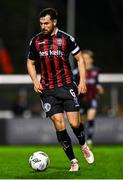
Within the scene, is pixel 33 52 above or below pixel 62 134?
above

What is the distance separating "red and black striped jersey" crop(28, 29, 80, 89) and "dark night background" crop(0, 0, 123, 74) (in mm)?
18422

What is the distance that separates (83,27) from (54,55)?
19.7 metres

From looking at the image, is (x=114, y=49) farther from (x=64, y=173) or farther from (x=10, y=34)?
(x=64, y=173)

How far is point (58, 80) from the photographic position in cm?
1150

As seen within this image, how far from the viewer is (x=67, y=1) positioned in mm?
30641

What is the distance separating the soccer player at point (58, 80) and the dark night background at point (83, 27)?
725 inches

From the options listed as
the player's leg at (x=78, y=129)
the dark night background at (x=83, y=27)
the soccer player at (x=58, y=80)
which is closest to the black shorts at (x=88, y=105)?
the player's leg at (x=78, y=129)

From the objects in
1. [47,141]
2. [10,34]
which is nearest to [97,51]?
[10,34]

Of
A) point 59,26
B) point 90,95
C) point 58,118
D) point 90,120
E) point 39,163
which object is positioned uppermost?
point 58,118

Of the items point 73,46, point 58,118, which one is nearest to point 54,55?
point 73,46

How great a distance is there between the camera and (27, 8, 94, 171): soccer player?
11391 millimetres

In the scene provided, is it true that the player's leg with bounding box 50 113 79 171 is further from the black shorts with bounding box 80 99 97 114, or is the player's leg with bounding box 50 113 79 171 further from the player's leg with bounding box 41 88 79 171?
the black shorts with bounding box 80 99 97 114

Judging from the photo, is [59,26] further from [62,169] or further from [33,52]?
[33,52]

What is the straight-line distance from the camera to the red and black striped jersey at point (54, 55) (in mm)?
11398
